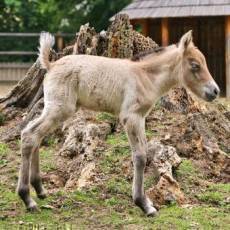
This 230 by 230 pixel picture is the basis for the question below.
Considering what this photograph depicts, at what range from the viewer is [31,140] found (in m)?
6.53

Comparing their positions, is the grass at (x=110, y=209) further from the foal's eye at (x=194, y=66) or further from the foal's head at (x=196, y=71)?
the foal's eye at (x=194, y=66)

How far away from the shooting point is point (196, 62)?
684cm

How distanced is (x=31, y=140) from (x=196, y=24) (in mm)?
14752

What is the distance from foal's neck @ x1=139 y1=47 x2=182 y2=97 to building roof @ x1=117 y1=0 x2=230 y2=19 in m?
11.2

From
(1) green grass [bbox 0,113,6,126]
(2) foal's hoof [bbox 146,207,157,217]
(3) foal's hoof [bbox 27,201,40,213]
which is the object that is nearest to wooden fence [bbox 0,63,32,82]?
(1) green grass [bbox 0,113,6,126]

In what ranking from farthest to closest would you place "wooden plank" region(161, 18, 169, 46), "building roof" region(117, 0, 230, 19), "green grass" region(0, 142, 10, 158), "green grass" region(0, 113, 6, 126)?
1. "wooden plank" region(161, 18, 169, 46)
2. "building roof" region(117, 0, 230, 19)
3. "green grass" region(0, 113, 6, 126)
4. "green grass" region(0, 142, 10, 158)

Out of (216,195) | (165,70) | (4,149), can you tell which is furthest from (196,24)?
(165,70)

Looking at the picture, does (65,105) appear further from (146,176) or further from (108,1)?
(108,1)

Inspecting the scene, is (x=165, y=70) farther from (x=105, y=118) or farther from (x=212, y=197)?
(x=105, y=118)

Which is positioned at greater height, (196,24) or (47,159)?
(196,24)

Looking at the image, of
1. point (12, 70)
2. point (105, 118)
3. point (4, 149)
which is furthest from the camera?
point (12, 70)

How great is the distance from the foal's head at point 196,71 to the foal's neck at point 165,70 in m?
0.07

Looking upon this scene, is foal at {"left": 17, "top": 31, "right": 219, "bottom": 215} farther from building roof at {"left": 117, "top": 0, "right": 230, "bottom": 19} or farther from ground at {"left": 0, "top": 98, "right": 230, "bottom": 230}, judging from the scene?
building roof at {"left": 117, "top": 0, "right": 230, "bottom": 19}

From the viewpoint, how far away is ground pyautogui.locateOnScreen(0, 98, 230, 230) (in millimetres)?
6414
